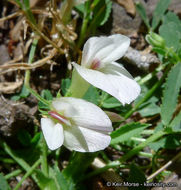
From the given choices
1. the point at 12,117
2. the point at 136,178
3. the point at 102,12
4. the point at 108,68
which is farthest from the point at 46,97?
the point at 102,12

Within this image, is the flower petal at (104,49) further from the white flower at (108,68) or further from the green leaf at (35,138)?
the green leaf at (35,138)

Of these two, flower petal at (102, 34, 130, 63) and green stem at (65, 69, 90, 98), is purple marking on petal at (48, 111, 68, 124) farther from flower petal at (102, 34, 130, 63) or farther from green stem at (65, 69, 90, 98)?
flower petal at (102, 34, 130, 63)

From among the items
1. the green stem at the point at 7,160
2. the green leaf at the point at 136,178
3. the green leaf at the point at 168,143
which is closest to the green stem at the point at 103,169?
the green leaf at the point at 136,178

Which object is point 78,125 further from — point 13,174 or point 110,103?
point 13,174

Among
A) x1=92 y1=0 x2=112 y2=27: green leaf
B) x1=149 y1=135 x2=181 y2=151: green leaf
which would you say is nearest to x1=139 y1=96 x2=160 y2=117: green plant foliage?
x1=149 y1=135 x2=181 y2=151: green leaf

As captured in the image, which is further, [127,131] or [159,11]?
[159,11]
